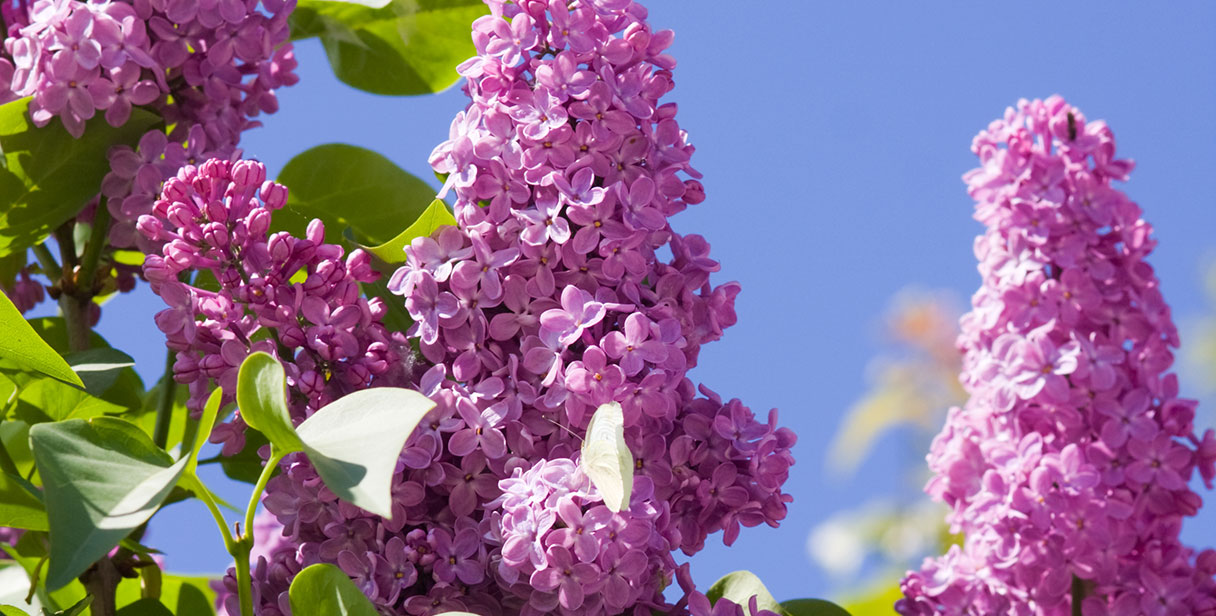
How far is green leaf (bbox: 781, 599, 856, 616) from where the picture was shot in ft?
2.42

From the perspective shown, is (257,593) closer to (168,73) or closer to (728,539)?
(728,539)

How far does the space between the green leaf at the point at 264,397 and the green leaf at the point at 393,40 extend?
44cm

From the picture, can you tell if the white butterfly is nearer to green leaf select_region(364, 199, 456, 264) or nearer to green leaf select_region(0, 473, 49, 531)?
green leaf select_region(364, 199, 456, 264)

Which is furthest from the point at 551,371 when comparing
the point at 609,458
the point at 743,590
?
the point at 743,590

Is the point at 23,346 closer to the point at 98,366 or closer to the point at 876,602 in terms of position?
the point at 98,366

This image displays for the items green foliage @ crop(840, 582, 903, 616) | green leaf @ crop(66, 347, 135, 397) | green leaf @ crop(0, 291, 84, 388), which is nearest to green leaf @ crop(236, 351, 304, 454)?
green leaf @ crop(0, 291, 84, 388)

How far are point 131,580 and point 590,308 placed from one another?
495 mm

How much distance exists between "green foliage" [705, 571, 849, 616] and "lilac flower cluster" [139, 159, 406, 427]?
223 millimetres

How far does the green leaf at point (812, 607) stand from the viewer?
29.0 inches

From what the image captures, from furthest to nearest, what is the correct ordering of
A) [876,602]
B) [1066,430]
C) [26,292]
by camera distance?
[876,602], [26,292], [1066,430]

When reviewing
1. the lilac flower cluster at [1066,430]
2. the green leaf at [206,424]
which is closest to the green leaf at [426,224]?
the green leaf at [206,424]

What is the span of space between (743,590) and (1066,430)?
253 millimetres

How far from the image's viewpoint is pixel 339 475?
0.47 meters

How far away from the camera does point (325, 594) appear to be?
56 centimetres
